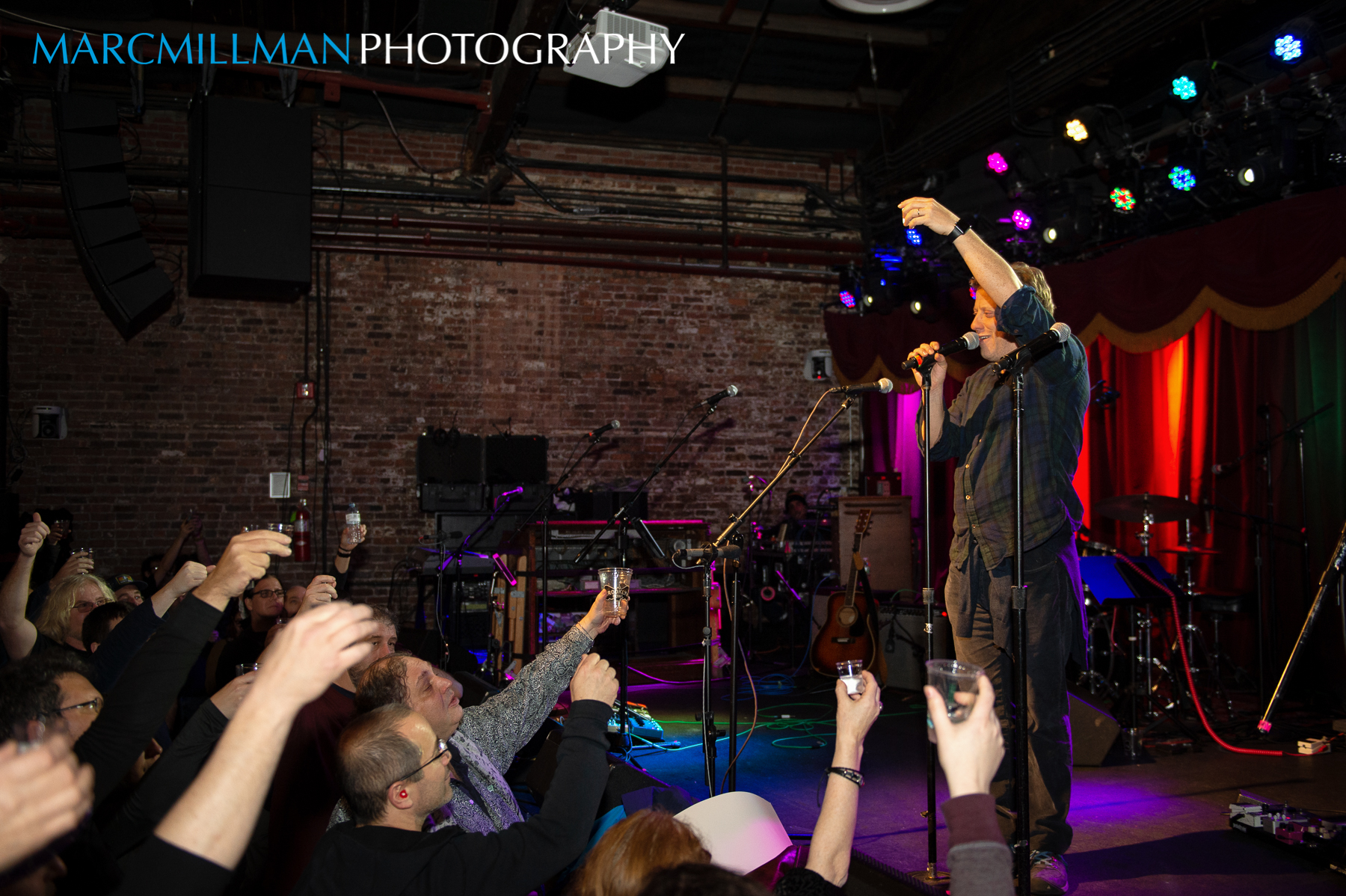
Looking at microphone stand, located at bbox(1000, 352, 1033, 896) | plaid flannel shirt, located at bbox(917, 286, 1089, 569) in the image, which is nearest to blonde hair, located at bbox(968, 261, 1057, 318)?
plaid flannel shirt, located at bbox(917, 286, 1089, 569)

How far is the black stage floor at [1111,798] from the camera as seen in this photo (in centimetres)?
301

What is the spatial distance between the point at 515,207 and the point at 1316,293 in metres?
6.69

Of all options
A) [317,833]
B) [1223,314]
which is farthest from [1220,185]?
[317,833]

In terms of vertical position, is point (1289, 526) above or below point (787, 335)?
below

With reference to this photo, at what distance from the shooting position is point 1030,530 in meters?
2.79

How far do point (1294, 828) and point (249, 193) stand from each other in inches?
284

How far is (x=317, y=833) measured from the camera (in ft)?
7.95

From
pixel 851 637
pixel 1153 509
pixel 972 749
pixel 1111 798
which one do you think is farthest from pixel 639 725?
pixel 972 749

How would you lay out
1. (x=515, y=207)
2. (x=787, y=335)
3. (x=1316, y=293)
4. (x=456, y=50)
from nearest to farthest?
(x=1316, y=293) → (x=456, y=50) → (x=515, y=207) → (x=787, y=335)

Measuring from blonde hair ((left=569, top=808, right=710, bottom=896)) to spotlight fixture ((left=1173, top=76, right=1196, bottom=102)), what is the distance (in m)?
5.83

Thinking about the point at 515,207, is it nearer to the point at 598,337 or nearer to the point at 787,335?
the point at 598,337

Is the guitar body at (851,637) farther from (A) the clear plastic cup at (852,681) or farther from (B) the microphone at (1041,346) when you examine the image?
(A) the clear plastic cup at (852,681)

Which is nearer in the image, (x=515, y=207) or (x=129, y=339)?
(x=129, y=339)

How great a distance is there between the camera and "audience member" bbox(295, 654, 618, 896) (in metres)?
1.66
